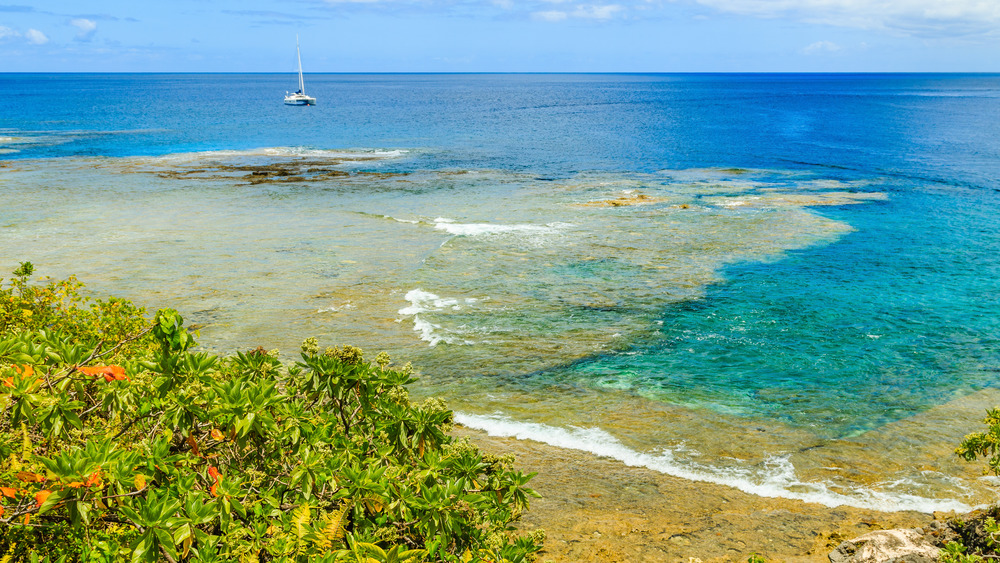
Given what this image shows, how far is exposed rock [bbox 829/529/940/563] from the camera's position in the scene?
9.22 m

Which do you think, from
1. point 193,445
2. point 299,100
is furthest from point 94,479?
point 299,100

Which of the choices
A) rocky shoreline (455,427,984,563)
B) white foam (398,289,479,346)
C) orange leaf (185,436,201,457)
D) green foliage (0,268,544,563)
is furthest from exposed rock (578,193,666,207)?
orange leaf (185,436,201,457)

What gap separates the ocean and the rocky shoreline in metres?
0.56

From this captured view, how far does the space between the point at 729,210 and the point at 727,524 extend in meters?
29.5

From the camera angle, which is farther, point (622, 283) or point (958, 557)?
point (622, 283)

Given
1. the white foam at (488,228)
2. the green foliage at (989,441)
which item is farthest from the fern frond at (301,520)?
the white foam at (488,228)

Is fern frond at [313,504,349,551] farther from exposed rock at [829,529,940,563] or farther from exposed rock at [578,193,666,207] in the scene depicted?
exposed rock at [578,193,666,207]

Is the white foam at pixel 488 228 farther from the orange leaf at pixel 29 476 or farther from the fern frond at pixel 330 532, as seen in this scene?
the orange leaf at pixel 29 476

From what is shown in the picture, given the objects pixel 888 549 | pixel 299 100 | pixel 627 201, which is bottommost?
pixel 888 549

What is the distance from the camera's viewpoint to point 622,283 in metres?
25.0

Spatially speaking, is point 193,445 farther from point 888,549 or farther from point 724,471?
point 724,471

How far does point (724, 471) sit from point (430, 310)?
11.3m

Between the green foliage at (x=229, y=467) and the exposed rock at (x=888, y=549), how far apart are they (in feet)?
18.4

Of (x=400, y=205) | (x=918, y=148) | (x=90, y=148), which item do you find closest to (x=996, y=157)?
(x=918, y=148)
